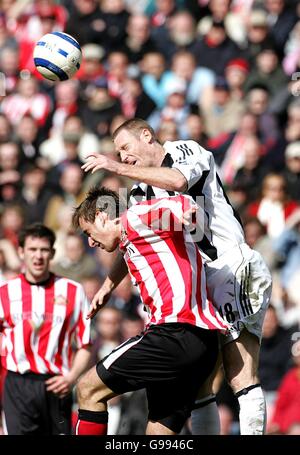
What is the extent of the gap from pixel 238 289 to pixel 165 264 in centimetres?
80

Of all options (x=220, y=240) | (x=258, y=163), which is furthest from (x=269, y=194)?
(x=220, y=240)

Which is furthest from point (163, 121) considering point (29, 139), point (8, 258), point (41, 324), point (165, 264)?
point (165, 264)

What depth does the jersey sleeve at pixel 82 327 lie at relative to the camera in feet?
29.5

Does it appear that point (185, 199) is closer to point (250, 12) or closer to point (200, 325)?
point (200, 325)

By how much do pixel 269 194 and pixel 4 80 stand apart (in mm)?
5559

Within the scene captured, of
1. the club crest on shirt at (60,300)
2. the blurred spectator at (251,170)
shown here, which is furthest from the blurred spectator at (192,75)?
the club crest on shirt at (60,300)

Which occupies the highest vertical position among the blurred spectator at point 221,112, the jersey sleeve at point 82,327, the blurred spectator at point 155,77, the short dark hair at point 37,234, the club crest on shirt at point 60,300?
the blurred spectator at point 155,77

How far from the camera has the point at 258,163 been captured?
42.2 feet

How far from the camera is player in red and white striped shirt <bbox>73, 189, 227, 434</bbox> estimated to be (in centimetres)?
697

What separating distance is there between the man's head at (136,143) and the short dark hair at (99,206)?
280 mm

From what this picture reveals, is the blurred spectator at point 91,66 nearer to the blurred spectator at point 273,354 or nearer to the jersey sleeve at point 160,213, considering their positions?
the blurred spectator at point 273,354

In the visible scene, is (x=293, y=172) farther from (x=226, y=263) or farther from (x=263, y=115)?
(x=226, y=263)

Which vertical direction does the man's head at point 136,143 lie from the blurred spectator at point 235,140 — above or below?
below

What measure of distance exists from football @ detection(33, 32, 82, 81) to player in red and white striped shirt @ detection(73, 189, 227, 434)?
5.45ft
